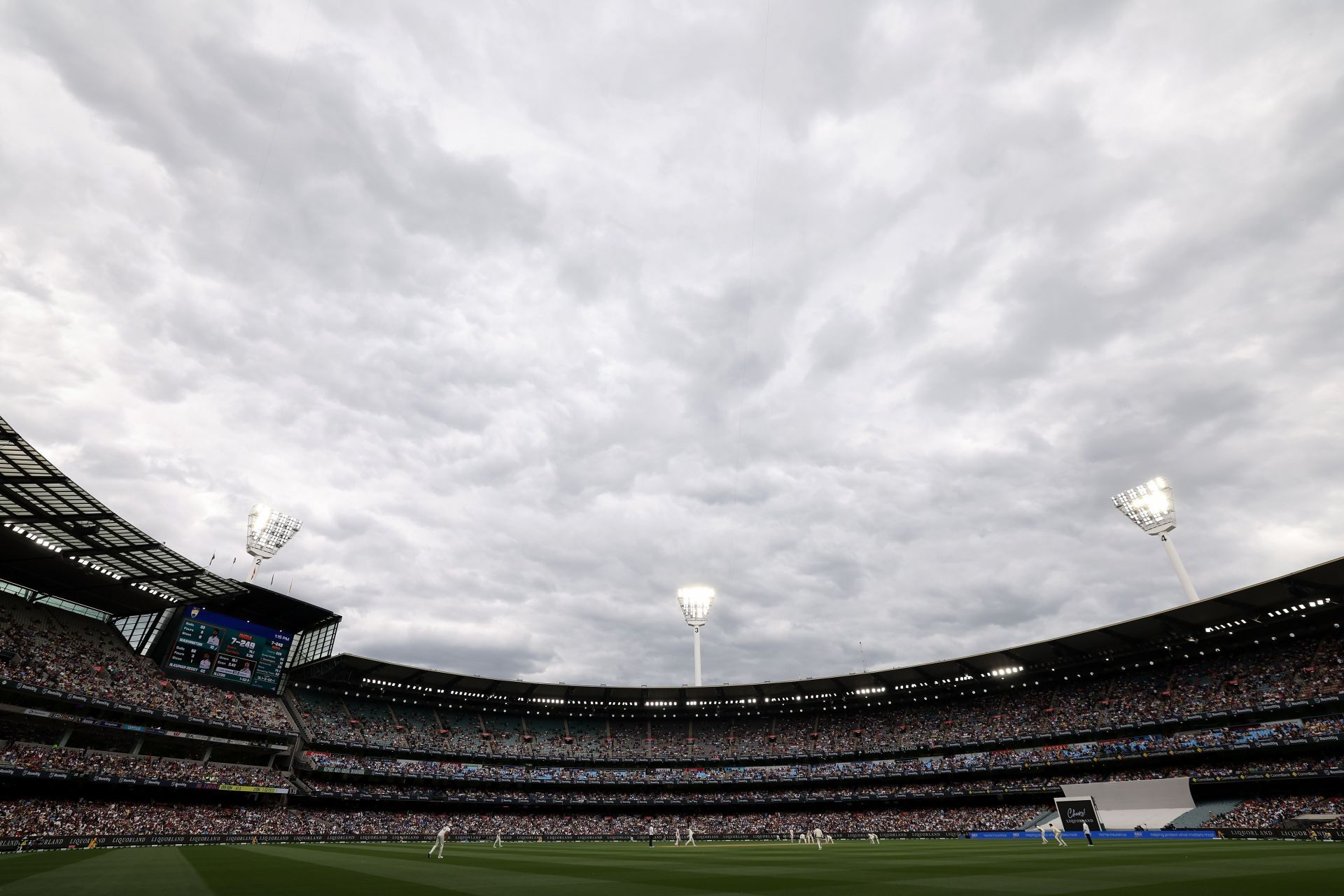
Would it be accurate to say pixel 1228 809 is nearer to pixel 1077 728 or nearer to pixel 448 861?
pixel 1077 728

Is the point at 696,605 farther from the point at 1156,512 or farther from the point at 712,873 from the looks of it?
the point at 712,873

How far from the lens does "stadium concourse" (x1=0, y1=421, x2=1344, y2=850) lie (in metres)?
46.2

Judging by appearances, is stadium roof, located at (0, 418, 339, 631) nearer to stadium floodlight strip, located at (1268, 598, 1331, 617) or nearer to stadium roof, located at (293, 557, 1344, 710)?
stadium roof, located at (293, 557, 1344, 710)

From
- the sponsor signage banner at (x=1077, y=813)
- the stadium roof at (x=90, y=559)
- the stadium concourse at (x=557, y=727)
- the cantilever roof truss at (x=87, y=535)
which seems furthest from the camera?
the sponsor signage banner at (x=1077, y=813)

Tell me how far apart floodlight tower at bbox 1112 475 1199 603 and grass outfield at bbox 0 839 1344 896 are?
136 ft

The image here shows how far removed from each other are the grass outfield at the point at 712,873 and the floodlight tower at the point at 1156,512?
41.5m

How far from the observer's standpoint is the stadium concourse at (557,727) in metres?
46.2

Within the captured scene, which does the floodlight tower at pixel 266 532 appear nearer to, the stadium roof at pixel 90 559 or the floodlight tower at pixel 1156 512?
the stadium roof at pixel 90 559

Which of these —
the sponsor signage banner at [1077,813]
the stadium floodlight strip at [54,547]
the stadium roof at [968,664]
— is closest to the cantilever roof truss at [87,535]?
the stadium floodlight strip at [54,547]

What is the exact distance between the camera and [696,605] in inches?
3501

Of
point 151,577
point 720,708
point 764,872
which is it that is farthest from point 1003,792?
point 151,577

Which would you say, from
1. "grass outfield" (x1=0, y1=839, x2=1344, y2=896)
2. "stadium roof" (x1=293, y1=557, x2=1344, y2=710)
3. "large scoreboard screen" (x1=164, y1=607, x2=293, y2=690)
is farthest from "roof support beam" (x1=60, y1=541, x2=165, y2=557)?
"stadium roof" (x1=293, y1=557, x2=1344, y2=710)

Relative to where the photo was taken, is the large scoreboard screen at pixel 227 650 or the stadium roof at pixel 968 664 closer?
the stadium roof at pixel 968 664

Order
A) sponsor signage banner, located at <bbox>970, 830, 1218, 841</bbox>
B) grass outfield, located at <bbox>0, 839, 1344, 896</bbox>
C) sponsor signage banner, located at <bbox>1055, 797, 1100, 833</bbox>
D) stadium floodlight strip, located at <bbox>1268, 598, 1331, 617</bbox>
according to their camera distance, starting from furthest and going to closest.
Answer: sponsor signage banner, located at <bbox>1055, 797, 1100, 833</bbox> < stadium floodlight strip, located at <bbox>1268, 598, 1331, 617</bbox> < sponsor signage banner, located at <bbox>970, 830, 1218, 841</bbox> < grass outfield, located at <bbox>0, 839, 1344, 896</bbox>
